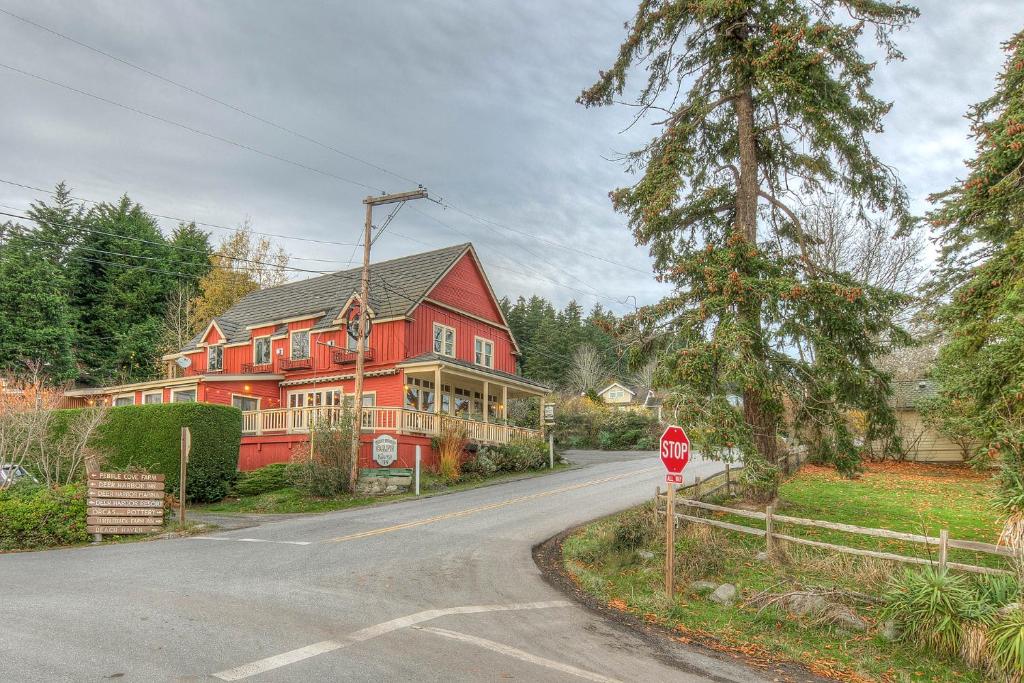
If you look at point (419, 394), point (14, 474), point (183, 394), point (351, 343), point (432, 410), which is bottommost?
point (14, 474)

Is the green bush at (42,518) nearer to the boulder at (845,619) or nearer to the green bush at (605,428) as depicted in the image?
the boulder at (845,619)

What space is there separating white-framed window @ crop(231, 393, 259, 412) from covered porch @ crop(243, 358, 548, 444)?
3690 mm

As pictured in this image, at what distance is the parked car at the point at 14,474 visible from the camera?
Answer: 52.6 feet

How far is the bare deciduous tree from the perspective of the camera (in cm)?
6881

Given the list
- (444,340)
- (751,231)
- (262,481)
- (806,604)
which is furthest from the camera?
(444,340)

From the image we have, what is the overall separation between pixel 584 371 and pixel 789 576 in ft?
192

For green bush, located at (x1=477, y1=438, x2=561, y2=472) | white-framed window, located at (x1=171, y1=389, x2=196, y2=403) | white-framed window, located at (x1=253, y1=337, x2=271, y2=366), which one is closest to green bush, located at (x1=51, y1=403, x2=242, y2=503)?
white-framed window, located at (x1=171, y1=389, x2=196, y2=403)

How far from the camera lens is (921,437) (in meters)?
29.9

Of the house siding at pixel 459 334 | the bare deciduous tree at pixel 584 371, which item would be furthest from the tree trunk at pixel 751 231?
the bare deciduous tree at pixel 584 371

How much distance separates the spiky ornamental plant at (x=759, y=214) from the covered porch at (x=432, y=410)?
12.8 m

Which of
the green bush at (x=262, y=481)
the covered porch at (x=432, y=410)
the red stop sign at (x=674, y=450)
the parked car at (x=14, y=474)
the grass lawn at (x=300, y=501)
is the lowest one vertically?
the grass lawn at (x=300, y=501)

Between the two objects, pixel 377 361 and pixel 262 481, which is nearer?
pixel 262 481

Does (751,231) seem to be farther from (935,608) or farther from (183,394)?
(183,394)

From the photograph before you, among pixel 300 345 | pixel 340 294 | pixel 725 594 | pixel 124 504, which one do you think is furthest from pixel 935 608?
pixel 340 294
